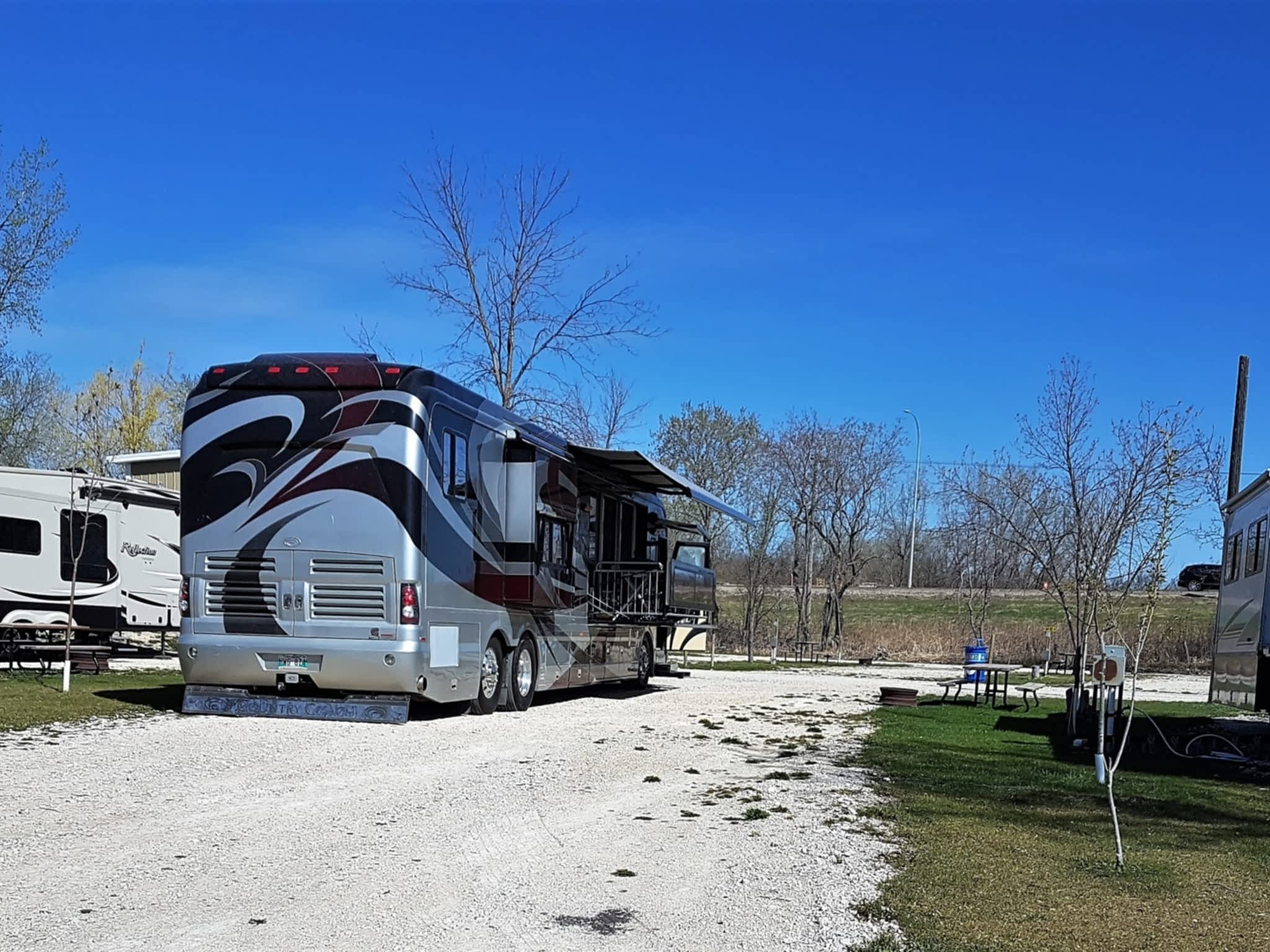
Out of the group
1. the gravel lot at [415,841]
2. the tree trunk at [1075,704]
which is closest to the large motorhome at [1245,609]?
the tree trunk at [1075,704]

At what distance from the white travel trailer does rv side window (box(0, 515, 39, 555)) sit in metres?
0.01

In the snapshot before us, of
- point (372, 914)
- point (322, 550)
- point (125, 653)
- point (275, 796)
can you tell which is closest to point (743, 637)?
point (125, 653)

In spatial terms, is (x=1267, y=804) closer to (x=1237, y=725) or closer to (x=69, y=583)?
(x=1237, y=725)

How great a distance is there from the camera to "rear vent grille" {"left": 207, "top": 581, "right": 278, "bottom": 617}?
40.0 feet

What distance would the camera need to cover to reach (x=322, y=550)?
39.7ft

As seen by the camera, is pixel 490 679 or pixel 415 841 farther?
pixel 490 679

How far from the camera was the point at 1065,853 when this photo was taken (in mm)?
7254

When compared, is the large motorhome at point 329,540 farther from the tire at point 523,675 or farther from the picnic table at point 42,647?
the picnic table at point 42,647

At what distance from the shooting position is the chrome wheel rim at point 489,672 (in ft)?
45.5

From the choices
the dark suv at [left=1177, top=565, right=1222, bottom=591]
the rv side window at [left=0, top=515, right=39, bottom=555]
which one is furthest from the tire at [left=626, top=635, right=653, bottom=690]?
the dark suv at [left=1177, top=565, right=1222, bottom=591]

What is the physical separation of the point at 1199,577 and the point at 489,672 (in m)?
28.6

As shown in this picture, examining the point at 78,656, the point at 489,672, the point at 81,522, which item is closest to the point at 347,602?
the point at 489,672

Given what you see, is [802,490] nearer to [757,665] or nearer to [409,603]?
[757,665]

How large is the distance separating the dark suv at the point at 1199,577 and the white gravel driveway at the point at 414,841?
22.0 m
